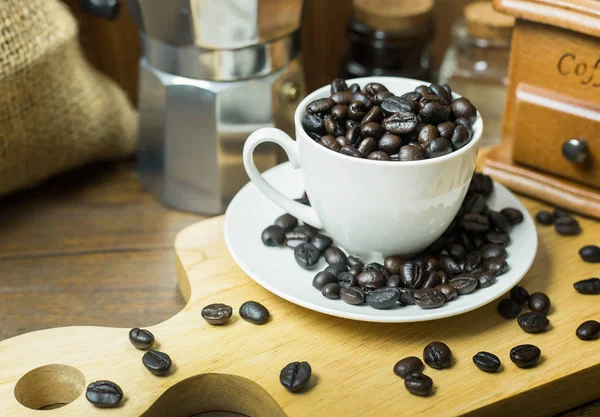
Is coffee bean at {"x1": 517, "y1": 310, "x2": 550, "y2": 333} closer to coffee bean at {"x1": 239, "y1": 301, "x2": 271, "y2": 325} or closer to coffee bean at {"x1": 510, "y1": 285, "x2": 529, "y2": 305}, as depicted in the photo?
coffee bean at {"x1": 510, "y1": 285, "x2": 529, "y2": 305}

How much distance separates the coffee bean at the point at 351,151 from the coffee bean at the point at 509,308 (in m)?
0.22

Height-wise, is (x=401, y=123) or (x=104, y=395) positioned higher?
(x=401, y=123)

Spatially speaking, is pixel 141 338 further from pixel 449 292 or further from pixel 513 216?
pixel 513 216

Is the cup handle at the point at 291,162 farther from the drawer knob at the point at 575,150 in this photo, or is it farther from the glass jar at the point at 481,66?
the glass jar at the point at 481,66

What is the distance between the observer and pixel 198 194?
1045mm

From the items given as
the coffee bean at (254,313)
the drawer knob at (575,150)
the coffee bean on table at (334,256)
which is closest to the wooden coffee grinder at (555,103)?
the drawer knob at (575,150)

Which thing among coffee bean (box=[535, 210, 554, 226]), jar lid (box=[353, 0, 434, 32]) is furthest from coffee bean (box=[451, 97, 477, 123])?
jar lid (box=[353, 0, 434, 32])

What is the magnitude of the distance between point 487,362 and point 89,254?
0.54 metres

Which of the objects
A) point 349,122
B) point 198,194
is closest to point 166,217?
point 198,194

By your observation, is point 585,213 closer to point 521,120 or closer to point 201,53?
point 521,120

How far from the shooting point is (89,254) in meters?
0.99

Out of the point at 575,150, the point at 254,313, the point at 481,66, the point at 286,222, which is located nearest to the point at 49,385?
the point at 254,313

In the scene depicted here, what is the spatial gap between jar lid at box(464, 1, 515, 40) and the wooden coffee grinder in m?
0.21

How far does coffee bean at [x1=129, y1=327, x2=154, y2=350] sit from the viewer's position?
2.44ft
